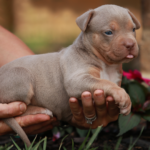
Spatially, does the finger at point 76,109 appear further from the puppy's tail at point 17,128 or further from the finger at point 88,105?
the puppy's tail at point 17,128

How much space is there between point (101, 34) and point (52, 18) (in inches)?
222

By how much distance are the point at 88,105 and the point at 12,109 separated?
0.88 m

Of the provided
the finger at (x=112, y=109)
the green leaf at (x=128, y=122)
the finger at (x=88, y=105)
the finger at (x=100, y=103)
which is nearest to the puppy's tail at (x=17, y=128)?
the finger at (x=88, y=105)

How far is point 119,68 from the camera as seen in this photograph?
9.32 ft

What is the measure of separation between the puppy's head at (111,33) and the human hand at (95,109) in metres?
0.45

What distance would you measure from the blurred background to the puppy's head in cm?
521

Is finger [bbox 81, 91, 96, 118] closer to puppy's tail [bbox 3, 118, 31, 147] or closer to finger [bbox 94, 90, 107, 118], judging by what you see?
finger [bbox 94, 90, 107, 118]

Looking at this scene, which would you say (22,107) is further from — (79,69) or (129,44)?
(129,44)

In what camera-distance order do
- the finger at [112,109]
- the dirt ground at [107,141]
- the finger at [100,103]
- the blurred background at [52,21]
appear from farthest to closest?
the blurred background at [52,21] → the dirt ground at [107,141] → the finger at [112,109] → the finger at [100,103]

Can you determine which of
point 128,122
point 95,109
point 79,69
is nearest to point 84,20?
point 79,69

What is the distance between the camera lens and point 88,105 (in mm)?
2570

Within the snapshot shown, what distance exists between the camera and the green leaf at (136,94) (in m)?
3.43

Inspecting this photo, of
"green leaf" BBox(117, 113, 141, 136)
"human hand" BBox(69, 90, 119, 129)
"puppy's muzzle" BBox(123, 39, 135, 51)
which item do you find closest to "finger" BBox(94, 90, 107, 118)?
"human hand" BBox(69, 90, 119, 129)

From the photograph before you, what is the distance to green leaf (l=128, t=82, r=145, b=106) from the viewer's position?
3.43 meters
